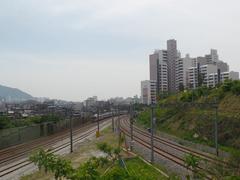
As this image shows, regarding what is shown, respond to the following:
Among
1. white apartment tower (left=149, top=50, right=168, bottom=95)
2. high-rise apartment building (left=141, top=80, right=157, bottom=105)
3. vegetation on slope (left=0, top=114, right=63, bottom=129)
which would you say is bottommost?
vegetation on slope (left=0, top=114, right=63, bottom=129)

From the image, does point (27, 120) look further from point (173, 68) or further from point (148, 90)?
point (173, 68)

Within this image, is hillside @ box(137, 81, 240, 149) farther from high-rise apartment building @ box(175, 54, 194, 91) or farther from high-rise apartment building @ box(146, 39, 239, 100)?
high-rise apartment building @ box(175, 54, 194, 91)

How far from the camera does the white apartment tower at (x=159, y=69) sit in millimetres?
159238

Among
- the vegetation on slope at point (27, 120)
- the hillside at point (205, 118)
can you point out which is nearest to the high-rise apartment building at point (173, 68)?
the vegetation on slope at point (27, 120)

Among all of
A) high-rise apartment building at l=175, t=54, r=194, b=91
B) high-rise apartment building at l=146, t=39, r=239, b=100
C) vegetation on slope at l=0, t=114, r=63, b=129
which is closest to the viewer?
vegetation on slope at l=0, t=114, r=63, b=129

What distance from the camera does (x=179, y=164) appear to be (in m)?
29.1

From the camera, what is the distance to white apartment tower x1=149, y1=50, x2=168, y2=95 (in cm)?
15924

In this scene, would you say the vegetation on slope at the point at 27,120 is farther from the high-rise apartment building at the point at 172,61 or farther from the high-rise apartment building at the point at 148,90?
the high-rise apartment building at the point at 172,61

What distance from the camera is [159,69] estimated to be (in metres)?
159

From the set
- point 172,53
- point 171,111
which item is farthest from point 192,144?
point 172,53

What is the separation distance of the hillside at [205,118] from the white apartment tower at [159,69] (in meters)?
83.8

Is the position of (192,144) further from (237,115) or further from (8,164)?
(8,164)

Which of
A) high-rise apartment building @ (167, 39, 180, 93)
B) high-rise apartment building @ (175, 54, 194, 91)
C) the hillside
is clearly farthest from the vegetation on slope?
high-rise apartment building @ (167, 39, 180, 93)

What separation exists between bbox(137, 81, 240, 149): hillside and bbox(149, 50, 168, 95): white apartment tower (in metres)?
83.8
